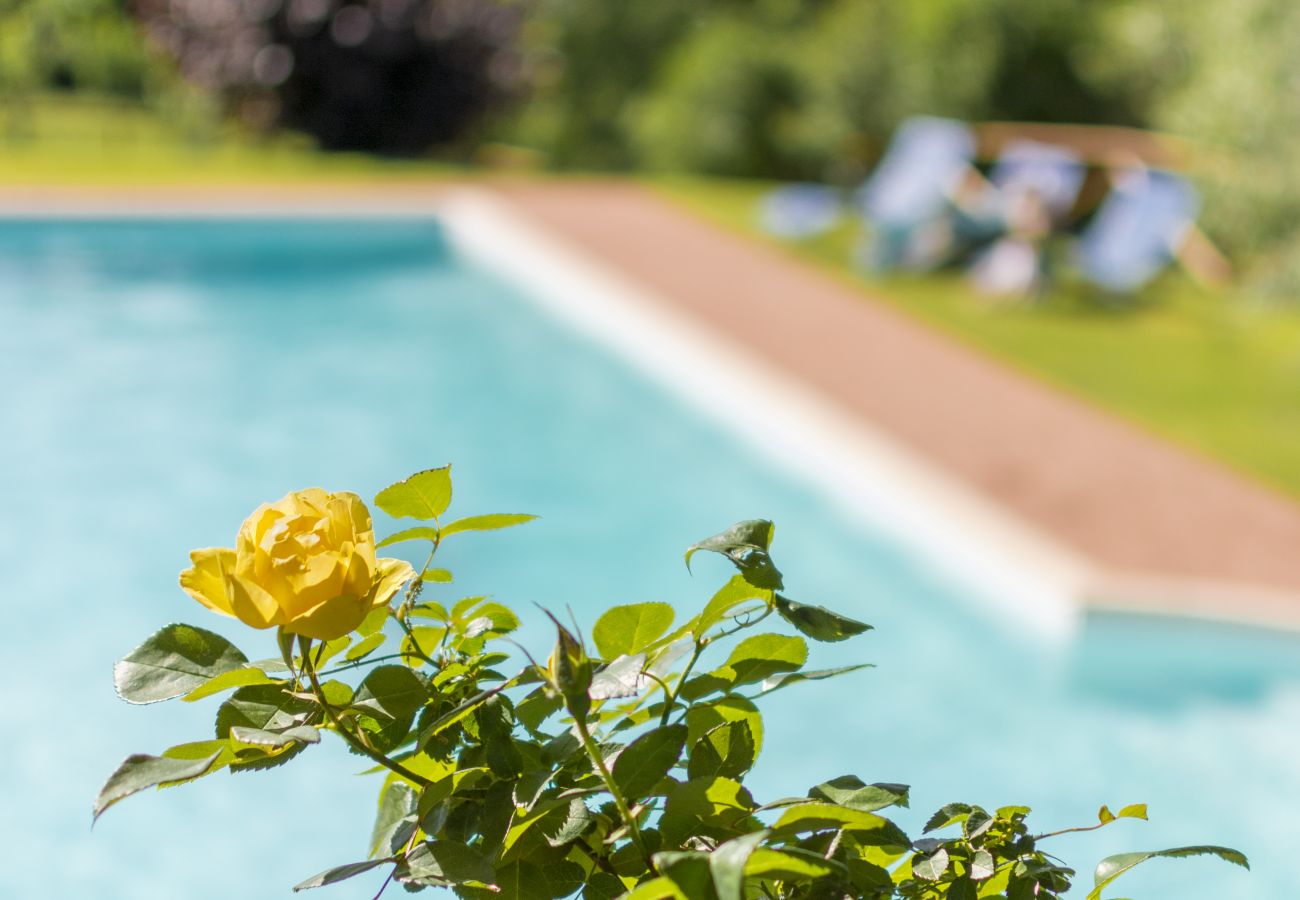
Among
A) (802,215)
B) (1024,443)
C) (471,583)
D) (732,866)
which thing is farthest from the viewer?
(802,215)

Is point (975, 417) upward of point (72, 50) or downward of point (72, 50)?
downward

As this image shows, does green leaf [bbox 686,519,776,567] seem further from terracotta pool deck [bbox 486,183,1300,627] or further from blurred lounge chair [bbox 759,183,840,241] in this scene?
blurred lounge chair [bbox 759,183,840,241]

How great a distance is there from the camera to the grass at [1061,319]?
733cm

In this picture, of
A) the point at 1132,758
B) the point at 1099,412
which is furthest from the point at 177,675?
the point at 1099,412

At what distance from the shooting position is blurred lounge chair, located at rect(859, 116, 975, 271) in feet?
33.9

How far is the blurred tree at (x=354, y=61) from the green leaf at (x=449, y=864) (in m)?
15.2

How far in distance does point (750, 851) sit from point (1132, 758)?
4321 mm

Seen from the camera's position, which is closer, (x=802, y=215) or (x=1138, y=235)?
(x=1138, y=235)

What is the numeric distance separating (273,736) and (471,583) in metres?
5.12

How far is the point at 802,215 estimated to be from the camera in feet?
39.7

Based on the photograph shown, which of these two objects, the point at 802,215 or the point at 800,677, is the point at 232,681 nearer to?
the point at 800,677

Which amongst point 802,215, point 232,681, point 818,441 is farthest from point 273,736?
point 802,215

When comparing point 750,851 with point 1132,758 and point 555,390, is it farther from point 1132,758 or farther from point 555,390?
point 555,390

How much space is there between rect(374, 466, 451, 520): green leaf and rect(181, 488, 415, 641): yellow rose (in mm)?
45
